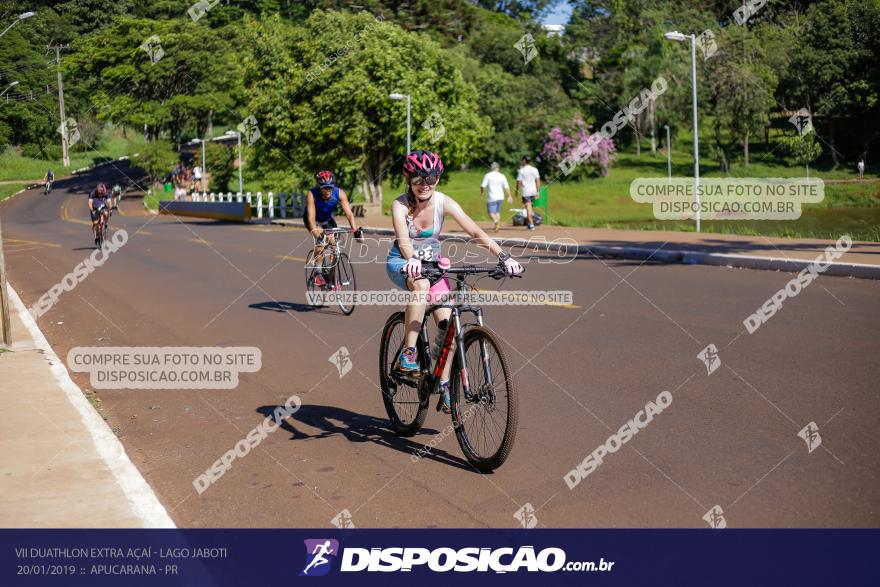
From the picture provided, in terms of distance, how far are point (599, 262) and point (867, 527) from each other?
14200 millimetres

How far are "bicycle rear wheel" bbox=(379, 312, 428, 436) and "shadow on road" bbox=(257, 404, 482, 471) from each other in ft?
0.36

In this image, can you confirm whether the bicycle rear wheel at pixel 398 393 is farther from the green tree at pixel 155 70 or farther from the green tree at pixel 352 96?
the green tree at pixel 352 96

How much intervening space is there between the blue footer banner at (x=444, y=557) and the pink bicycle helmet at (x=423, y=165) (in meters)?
2.30

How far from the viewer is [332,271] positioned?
1302 centimetres

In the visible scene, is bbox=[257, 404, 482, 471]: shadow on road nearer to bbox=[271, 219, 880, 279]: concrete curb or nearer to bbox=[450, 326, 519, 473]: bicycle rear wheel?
bbox=[450, 326, 519, 473]: bicycle rear wheel

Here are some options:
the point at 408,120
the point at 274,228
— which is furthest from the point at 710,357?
the point at 408,120

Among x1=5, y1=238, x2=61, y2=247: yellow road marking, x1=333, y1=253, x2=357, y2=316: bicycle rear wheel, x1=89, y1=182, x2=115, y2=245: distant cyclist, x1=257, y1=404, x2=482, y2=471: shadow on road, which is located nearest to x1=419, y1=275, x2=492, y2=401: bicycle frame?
x1=257, y1=404, x2=482, y2=471: shadow on road

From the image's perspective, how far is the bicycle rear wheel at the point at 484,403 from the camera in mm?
5426

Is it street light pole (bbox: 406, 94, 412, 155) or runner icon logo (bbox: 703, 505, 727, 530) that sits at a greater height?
street light pole (bbox: 406, 94, 412, 155)

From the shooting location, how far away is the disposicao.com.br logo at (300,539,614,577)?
4246mm

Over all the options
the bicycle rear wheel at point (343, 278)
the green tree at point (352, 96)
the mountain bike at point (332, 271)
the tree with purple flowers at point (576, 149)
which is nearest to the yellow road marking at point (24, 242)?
the green tree at point (352, 96)

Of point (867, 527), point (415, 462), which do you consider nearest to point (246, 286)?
point (415, 462)

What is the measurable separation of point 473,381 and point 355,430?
1.38 metres

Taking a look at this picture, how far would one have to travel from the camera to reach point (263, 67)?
45.8m
